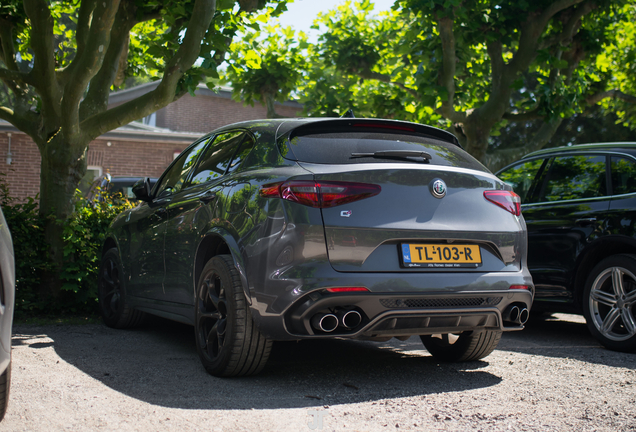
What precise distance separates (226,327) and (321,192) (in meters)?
1.06

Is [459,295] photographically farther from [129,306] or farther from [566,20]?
[566,20]

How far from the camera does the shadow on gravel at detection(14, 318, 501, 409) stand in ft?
11.8

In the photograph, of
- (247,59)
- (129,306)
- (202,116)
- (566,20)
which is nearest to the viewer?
(129,306)

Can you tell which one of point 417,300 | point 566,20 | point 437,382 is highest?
point 566,20

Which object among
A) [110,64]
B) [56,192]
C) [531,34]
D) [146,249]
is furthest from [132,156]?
[146,249]

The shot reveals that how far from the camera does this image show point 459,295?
12.0ft

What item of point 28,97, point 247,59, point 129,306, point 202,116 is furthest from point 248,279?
point 202,116

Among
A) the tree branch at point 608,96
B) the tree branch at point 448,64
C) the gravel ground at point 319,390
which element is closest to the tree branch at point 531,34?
the tree branch at point 448,64

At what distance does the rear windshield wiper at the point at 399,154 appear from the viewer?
3845 millimetres

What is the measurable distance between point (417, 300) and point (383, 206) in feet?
1.89

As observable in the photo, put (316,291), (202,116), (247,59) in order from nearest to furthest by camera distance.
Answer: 1. (316,291)
2. (247,59)
3. (202,116)

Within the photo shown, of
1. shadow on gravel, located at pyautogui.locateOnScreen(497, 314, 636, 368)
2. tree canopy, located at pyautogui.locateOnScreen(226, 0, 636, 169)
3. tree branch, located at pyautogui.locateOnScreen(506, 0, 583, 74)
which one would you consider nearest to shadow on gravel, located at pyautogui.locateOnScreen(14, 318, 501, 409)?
shadow on gravel, located at pyautogui.locateOnScreen(497, 314, 636, 368)

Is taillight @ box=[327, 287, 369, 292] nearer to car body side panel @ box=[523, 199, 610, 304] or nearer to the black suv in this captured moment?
the black suv

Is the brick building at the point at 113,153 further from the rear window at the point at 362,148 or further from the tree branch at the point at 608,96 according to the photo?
the rear window at the point at 362,148
